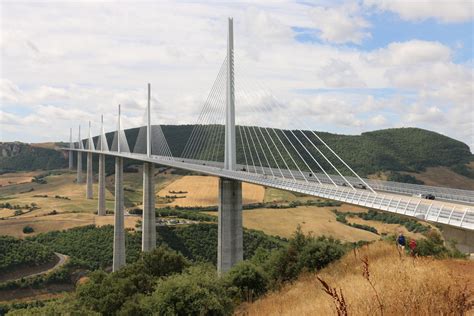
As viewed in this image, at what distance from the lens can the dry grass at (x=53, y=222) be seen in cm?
7012

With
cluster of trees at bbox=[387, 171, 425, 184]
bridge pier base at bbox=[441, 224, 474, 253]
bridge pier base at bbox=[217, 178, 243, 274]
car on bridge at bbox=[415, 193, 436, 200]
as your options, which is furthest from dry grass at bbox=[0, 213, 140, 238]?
bridge pier base at bbox=[441, 224, 474, 253]

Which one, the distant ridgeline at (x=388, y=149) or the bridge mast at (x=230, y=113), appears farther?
the distant ridgeline at (x=388, y=149)

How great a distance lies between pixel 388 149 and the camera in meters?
121

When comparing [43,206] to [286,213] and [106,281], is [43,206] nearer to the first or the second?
[286,213]

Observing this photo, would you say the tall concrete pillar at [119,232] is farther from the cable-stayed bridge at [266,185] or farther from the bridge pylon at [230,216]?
the bridge pylon at [230,216]

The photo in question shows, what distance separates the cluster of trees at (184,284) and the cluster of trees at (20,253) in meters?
31.9

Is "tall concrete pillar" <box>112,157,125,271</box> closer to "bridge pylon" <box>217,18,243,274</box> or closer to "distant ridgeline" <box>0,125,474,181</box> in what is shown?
"bridge pylon" <box>217,18,243,274</box>

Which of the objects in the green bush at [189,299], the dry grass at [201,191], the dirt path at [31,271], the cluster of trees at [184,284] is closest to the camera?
the green bush at [189,299]

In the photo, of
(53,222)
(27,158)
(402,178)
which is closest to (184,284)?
(53,222)

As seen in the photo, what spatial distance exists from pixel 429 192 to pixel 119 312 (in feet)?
59.0

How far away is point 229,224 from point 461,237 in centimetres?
2248

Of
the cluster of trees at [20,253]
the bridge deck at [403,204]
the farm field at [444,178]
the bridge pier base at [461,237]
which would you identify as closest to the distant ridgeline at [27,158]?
the cluster of trees at [20,253]

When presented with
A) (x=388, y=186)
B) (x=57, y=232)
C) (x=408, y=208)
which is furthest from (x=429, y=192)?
(x=57, y=232)

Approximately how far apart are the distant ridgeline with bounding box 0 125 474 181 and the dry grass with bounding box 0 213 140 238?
26358mm
